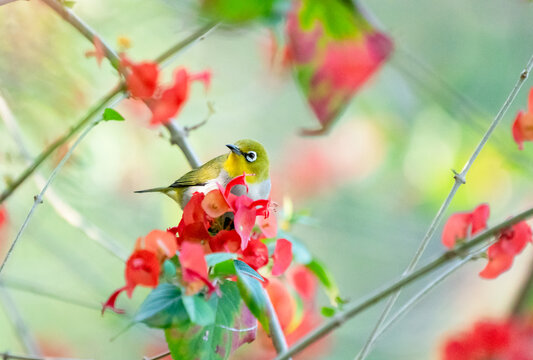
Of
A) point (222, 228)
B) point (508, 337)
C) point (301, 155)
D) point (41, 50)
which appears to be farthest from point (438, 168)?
point (222, 228)

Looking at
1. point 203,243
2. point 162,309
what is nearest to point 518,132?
point 203,243

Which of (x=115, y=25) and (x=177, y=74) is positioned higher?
(x=115, y=25)

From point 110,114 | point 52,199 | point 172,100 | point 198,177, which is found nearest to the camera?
point 110,114

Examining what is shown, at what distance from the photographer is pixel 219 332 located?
87cm

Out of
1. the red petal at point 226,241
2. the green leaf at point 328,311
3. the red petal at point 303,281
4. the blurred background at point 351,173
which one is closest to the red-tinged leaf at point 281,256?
the red petal at point 226,241

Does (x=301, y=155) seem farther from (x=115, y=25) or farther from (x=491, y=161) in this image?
(x=115, y=25)

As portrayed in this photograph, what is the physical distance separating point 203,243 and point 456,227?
1.24ft

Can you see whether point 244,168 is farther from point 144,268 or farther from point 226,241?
point 144,268

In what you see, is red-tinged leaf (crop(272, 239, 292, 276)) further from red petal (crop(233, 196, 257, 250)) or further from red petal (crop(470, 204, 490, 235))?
red petal (crop(470, 204, 490, 235))

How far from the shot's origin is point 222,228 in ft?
3.31

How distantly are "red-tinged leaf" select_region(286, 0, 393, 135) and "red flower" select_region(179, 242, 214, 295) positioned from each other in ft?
0.69

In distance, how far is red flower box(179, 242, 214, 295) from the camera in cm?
78

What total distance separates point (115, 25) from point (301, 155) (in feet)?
6.62

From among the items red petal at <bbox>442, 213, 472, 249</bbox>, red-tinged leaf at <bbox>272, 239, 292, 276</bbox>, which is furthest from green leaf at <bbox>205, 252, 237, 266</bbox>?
red petal at <bbox>442, 213, 472, 249</bbox>
